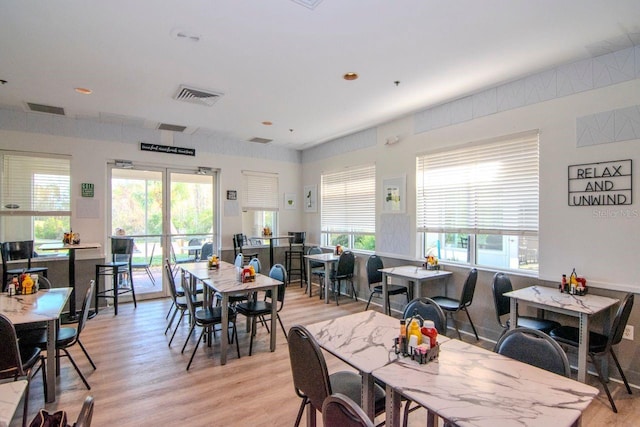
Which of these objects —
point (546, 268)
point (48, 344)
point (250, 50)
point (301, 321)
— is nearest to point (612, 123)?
point (546, 268)

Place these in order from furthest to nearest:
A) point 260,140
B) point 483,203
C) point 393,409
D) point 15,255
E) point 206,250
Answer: point 260,140
point 206,250
point 15,255
point 483,203
point 393,409

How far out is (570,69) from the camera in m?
3.32

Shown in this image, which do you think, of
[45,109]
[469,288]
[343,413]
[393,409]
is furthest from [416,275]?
[45,109]

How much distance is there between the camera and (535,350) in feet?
5.95

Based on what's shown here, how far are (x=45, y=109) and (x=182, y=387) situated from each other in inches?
174

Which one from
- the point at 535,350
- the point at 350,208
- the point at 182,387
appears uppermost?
the point at 350,208

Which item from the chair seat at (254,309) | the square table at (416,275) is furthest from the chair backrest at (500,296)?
the chair seat at (254,309)

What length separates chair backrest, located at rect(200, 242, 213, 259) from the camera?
641 centimetres

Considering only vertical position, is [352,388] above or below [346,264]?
below

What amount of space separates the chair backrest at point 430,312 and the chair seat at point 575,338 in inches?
50.7

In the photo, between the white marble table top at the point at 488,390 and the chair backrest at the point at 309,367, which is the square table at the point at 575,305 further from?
the chair backrest at the point at 309,367

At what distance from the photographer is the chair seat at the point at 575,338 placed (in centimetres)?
271

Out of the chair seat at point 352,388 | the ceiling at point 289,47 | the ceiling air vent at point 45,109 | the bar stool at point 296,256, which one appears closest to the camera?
the chair seat at point 352,388

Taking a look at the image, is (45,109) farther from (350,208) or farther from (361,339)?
(361,339)
